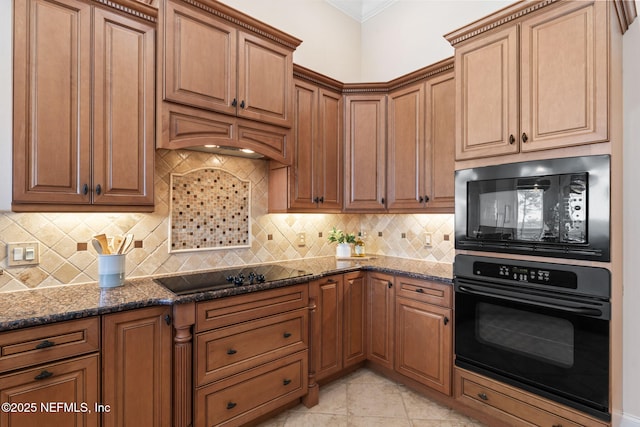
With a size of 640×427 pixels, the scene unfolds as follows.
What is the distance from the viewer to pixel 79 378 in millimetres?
1509

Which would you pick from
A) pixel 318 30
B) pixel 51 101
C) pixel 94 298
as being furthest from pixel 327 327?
pixel 318 30

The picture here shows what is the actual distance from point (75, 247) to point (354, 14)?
356 centimetres

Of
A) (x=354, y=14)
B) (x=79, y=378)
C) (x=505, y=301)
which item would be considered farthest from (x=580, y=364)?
(x=354, y=14)

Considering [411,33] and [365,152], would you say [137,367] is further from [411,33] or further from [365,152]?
[411,33]

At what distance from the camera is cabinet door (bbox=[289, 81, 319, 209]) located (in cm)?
271

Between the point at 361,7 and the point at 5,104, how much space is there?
343 centimetres

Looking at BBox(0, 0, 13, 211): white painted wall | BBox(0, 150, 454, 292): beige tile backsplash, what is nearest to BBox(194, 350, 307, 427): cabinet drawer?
BBox(0, 150, 454, 292): beige tile backsplash

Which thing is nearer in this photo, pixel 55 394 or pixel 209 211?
pixel 55 394

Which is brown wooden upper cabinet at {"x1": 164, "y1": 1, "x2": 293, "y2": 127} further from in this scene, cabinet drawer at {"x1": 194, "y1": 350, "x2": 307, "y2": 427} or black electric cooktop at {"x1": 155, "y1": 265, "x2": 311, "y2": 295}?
cabinet drawer at {"x1": 194, "y1": 350, "x2": 307, "y2": 427}

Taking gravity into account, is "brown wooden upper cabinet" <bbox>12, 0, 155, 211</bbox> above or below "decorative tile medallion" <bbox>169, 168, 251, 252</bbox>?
above

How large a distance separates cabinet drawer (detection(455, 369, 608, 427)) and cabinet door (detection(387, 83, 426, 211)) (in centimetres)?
135

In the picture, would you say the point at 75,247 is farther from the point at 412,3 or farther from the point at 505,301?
the point at 412,3
